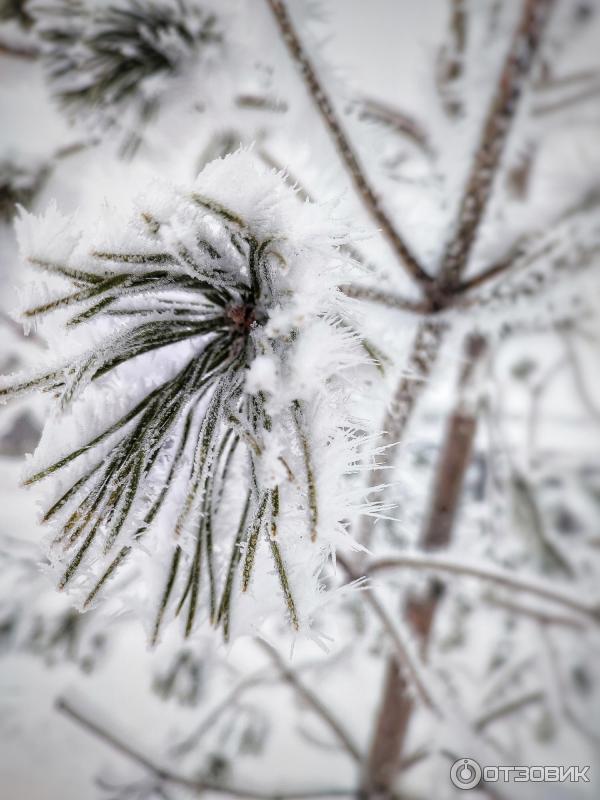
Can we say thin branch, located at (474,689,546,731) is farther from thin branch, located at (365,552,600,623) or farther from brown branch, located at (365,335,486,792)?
thin branch, located at (365,552,600,623)

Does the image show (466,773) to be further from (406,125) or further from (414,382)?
(406,125)

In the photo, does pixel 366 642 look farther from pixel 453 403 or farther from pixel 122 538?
pixel 122 538

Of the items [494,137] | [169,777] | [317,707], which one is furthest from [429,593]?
[494,137]

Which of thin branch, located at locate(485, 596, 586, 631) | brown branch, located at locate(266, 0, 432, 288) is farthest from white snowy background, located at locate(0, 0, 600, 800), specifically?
thin branch, located at locate(485, 596, 586, 631)

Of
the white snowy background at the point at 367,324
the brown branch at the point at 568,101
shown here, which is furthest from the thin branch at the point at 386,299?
the brown branch at the point at 568,101

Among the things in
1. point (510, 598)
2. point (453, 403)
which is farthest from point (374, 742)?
point (453, 403)
